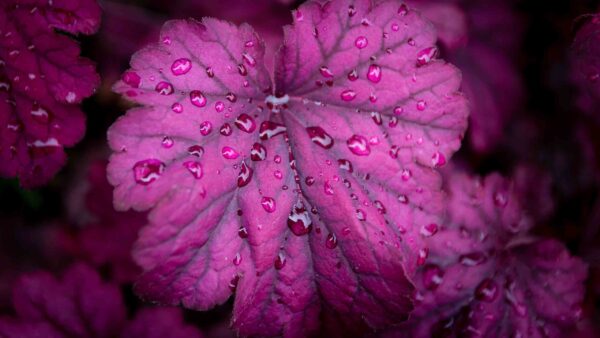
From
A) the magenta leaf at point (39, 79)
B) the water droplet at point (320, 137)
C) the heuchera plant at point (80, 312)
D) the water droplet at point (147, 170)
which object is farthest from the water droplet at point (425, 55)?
the heuchera plant at point (80, 312)

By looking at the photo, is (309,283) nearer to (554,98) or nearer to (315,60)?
(315,60)

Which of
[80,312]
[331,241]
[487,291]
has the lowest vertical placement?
[80,312]

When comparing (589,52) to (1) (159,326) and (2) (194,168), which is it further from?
(1) (159,326)

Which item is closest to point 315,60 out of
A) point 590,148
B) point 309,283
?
point 309,283

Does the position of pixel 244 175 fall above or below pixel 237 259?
above

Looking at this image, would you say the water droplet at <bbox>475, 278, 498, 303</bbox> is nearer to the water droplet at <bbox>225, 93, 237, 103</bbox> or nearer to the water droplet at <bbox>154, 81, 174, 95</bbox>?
the water droplet at <bbox>225, 93, 237, 103</bbox>

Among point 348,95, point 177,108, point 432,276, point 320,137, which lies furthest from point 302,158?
point 432,276
